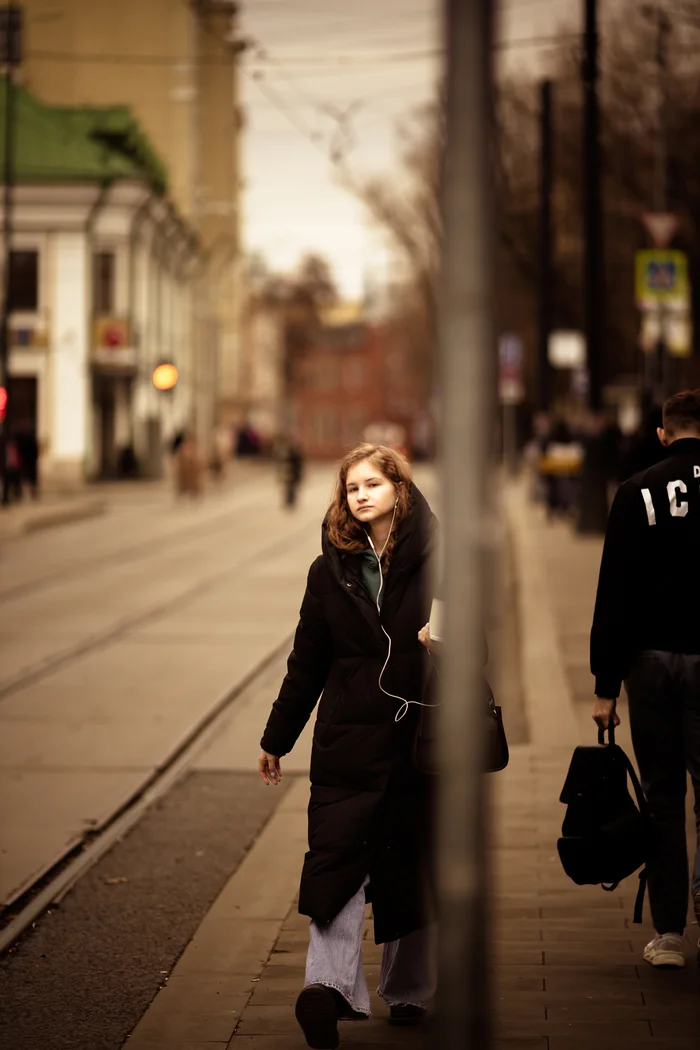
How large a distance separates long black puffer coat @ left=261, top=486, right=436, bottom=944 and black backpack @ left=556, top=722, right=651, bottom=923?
75cm

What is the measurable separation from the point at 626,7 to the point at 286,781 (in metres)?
31.8

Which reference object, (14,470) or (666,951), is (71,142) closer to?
(14,470)

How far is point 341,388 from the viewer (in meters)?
142

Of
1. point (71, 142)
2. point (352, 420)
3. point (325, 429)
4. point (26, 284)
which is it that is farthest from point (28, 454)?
point (325, 429)

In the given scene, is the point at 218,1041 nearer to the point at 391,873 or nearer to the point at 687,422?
the point at 391,873

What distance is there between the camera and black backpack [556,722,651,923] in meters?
5.41

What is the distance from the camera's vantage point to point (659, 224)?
21.6 m

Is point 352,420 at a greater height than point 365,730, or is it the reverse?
point 365,730

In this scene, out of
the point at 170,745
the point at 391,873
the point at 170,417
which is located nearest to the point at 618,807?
the point at 391,873

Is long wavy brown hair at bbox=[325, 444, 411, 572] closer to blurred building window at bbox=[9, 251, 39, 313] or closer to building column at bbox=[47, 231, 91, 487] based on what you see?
building column at bbox=[47, 231, 91, 487]

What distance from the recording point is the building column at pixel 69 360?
52844mm

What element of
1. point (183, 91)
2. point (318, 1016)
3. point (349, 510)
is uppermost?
point (183, 91)

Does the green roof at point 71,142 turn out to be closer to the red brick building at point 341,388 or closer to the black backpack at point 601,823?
the black backpack at point 601,823

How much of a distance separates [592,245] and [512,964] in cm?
2060
